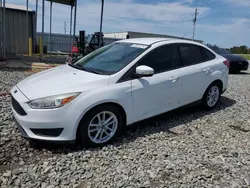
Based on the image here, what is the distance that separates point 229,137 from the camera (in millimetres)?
4105

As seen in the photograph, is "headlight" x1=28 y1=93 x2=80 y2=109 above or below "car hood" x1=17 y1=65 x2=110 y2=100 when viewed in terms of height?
below

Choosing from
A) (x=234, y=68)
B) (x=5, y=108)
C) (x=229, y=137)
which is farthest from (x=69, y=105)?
(x=234, y=68)

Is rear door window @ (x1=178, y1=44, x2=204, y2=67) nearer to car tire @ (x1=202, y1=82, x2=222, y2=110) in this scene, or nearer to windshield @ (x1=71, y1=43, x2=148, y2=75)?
car tire @ (x1=202, y1=82, x2=222, y2=110)

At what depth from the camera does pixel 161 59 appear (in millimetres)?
4277

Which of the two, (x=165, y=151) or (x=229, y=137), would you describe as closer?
(x=165, y=151)

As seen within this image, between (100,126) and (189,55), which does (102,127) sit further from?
(189,55)

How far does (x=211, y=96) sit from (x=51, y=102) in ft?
12.0

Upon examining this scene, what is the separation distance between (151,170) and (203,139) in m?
1.40

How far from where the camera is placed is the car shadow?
135 inches

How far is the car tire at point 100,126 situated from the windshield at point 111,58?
0.61 metres

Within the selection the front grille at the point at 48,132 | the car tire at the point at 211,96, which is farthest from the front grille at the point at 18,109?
the car tire at the point at 211,96

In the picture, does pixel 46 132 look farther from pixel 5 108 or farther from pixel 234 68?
pixel 234 68

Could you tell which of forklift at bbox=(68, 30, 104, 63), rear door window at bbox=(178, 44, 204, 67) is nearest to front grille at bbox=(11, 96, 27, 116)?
rear door window at bbox=(178, 44, 204, 67)

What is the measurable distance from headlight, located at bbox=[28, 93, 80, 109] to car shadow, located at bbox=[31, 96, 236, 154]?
669 mm
